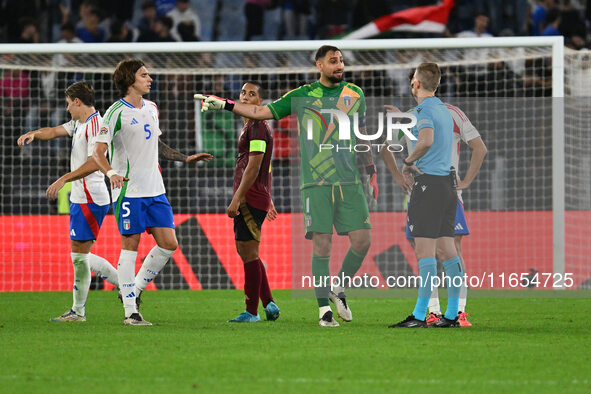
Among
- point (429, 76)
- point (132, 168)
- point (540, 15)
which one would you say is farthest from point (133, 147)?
point (540, 15)

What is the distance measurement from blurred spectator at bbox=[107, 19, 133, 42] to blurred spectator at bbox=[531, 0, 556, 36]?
660 centimetres

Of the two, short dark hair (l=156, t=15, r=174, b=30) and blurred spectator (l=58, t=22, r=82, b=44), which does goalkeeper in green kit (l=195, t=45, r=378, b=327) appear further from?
blurred spectator (l=58, t=22, r=82, b=44)

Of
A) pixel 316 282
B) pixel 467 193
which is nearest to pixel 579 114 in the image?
pixel 467 193

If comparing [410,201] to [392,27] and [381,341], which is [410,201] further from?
[392,27]

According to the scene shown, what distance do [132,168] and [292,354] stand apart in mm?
2485

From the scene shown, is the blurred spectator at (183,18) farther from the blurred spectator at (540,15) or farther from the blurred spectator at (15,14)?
the blurred spectator at (540,15)

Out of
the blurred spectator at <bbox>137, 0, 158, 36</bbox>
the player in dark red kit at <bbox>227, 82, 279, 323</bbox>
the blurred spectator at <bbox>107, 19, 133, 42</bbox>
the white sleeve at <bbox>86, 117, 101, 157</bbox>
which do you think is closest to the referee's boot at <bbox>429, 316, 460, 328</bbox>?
the player in dark red kit at <bbox>227, 82, 279, 323</bbox>

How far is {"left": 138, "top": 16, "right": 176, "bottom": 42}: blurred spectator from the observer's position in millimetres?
16375

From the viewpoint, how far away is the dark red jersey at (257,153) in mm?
8164

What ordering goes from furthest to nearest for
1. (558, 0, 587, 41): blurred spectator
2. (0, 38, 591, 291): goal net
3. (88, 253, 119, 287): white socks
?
1. (558, 0, 587, 41): blurred spectator
2. (0, 38, 591, 291): goal net
3. (88, 253, 119, 287): white socks

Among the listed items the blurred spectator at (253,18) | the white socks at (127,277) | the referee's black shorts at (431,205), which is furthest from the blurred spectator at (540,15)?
the white socks at (127,277)

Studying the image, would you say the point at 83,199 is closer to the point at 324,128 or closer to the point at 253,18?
the point at 324,128

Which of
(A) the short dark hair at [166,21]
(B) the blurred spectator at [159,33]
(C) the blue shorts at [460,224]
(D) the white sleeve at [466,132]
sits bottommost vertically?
(C) the blue shorts at [460,224]

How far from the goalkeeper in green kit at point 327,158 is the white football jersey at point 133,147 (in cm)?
54
